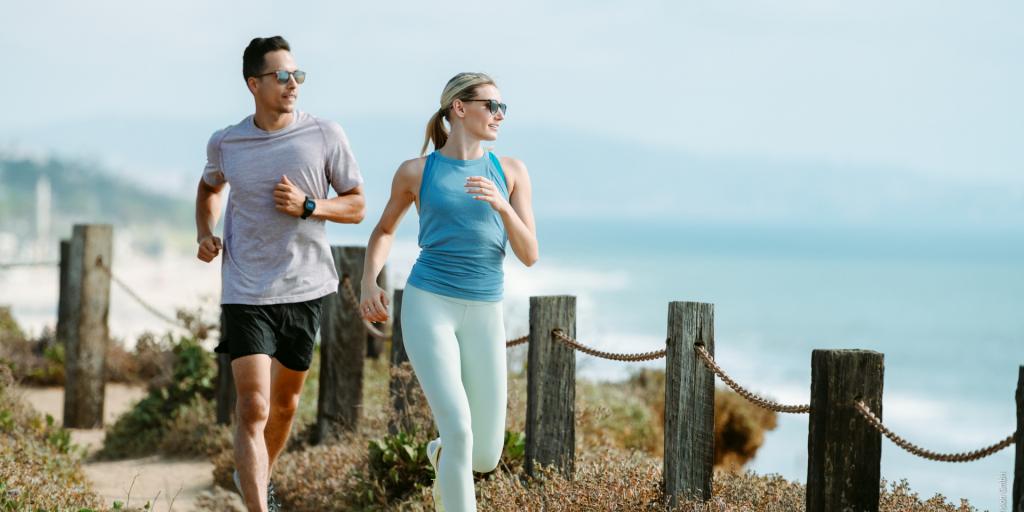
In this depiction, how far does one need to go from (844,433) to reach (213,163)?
10.3 ft

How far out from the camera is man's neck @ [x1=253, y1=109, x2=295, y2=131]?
18.6ft

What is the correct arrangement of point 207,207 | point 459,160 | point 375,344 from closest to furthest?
point 459,160
point 207,207
point 375,344

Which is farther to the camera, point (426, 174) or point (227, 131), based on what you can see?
point (227, 131)

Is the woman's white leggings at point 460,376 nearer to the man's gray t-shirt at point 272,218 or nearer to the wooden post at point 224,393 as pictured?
the man's gray t-shirt at point 272,218

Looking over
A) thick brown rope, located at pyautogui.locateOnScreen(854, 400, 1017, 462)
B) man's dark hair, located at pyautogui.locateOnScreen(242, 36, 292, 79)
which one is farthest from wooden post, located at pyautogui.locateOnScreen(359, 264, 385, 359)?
thick brown rope, located at pyautogui.locateOnScreen(854, 400, 1017, 462)

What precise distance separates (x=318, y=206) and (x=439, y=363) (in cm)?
119

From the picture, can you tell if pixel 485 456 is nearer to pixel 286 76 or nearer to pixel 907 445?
pixel 907 445

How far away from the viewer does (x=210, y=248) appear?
19.1 feet

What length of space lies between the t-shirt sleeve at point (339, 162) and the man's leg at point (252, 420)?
893mm

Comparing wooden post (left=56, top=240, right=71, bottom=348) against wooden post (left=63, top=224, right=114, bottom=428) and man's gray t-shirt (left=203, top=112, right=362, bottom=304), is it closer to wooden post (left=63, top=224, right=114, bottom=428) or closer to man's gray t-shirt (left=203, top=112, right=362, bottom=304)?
wooden post (left=63, top=224, right=114, bottom=428)

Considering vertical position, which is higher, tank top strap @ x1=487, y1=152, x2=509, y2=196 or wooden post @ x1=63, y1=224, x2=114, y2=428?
tank top strap @ x1=487, y1=152, x2=509, y2=196

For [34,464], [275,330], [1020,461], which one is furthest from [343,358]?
[1020,461]

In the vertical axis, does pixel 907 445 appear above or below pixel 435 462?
above

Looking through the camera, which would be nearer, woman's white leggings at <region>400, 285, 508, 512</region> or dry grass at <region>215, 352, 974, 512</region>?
woman's white leggings at <region>400, 285, 508, 512</region>
